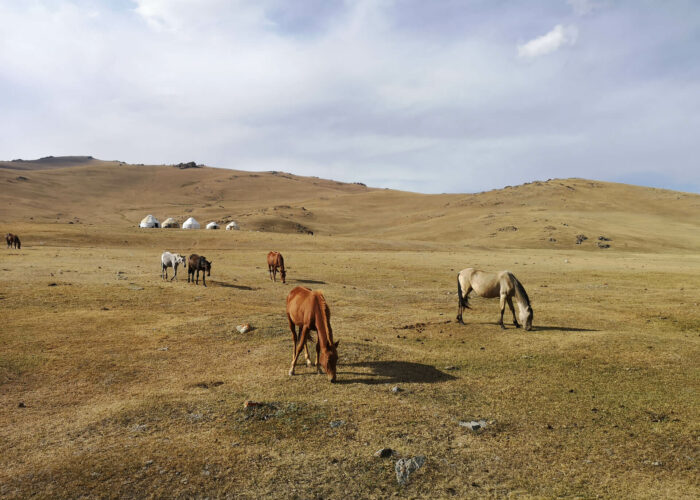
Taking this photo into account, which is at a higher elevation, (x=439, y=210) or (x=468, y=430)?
(x=439, y=210)

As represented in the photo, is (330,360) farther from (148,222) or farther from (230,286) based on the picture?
(148,222)

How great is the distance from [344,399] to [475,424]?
284cm

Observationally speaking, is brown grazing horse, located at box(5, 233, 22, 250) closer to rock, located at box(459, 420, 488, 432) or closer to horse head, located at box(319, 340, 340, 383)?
horse head, located at box(319, 340, 340, 383)

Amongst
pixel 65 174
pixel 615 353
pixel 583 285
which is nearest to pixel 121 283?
pixel 615 353

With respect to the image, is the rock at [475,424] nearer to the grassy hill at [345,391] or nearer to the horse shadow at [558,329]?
the grassy hill at [345,391]

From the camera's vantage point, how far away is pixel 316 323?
1088 centimetres

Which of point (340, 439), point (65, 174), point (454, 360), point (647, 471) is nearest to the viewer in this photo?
point (647, 471)

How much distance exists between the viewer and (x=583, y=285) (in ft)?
91.6

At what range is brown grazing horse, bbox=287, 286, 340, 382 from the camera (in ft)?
34.7

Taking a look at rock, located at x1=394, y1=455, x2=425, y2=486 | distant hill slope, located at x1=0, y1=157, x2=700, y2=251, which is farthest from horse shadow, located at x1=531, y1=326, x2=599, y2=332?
distant hill slope, located at x1=0, y1=157, x2=700, y2=251

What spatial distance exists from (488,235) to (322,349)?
229 feet

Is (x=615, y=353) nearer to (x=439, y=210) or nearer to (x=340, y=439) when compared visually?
(x=340, y=439)

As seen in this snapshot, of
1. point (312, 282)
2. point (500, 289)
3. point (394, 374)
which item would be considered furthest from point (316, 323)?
point (312, 282)

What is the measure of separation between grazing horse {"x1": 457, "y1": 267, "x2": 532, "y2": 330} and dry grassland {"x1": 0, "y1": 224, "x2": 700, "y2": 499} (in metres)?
0.98
